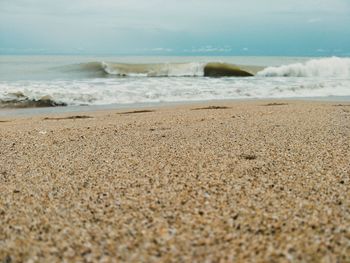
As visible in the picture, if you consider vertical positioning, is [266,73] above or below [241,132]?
above

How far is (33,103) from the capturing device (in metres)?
14.9

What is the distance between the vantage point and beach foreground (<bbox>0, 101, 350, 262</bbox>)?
274cm

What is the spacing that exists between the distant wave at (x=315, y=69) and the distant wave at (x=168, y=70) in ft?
5.52

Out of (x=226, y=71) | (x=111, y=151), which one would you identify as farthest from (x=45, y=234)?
(x=226, y=71)

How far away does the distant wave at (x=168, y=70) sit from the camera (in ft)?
96.6

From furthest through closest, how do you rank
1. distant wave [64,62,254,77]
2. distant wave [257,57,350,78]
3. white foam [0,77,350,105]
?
1. distant wave [64,62,254,77]
2. distant wave [257,57,350,78]
3. white foam [0,77,350,105]

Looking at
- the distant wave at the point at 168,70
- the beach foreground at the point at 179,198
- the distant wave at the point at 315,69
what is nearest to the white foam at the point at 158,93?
the beach foreground at the point at 179,198

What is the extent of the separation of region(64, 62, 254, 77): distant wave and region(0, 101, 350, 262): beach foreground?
23.0 metres

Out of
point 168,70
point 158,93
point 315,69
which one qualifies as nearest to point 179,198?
point 158,93

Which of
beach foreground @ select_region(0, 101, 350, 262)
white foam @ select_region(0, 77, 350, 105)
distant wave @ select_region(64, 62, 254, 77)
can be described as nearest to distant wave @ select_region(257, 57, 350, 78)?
distant wave @ select_region(64, 62, 254, 77)

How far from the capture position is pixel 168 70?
3155cm

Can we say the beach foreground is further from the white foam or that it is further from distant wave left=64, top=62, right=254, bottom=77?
distant wave left=64, top=62, right=254, bottom=77

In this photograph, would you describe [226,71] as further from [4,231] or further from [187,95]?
[4,231]

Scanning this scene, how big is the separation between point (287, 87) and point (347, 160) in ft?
48.8
